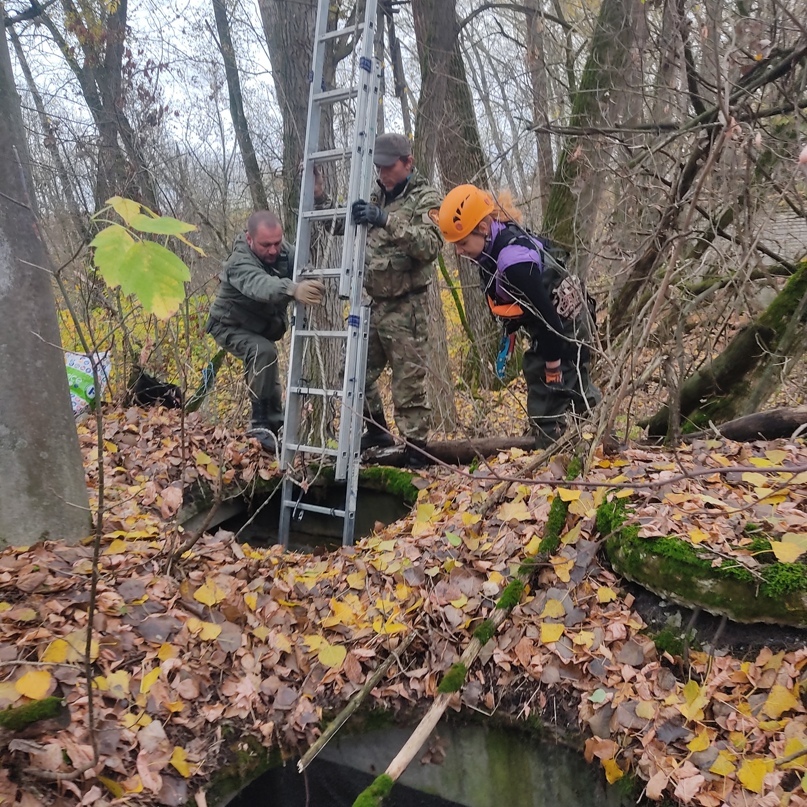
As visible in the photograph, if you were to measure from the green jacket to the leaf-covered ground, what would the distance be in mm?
1674

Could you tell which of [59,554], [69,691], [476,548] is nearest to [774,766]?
[476,548]

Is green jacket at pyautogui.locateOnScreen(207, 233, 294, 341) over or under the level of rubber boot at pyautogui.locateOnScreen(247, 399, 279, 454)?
over

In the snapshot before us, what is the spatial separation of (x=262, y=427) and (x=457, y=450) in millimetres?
1617

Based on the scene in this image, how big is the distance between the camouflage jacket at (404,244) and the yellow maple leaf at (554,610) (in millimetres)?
2566

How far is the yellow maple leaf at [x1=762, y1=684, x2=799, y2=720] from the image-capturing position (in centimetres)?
246

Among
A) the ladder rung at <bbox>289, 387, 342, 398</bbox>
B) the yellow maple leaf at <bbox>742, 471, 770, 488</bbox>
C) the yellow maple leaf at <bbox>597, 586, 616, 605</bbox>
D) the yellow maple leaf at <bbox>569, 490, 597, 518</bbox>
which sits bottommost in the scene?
the yellow maple leaf at <bbox>597, 586, 616, 605</bbox>

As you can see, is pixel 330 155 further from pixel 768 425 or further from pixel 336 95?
pixel 768 425

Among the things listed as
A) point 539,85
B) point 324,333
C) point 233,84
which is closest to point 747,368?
point 324,333

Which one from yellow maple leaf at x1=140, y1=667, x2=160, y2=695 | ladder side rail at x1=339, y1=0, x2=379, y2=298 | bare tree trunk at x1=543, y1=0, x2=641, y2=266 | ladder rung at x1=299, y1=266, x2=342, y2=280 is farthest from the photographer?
bare tree trunk at x1=543, y1=0, x2=641, y2=266

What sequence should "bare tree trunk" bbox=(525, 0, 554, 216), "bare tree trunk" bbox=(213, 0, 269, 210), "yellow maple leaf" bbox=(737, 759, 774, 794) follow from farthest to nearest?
"bare tree trunk" bbox=(213, 0, 269, 210) → "bare tree trunk" bbox=(525, 0, 554, 216) → "yellow maple leaf" bbox=(737, 759, 774, 794)

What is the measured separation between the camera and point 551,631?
9.90 feet

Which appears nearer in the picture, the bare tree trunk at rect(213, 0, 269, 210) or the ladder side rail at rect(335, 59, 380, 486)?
the ladder side rail at rect(335, 59, 380, 486)

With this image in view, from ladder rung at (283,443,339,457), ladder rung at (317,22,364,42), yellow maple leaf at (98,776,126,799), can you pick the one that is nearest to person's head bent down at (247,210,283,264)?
ladder rung at (317,22,364,42)

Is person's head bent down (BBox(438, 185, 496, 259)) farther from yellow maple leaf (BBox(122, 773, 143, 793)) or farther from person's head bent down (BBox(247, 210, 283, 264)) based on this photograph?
yellow maple leaf (BBox(122, 773, 143, 793))
